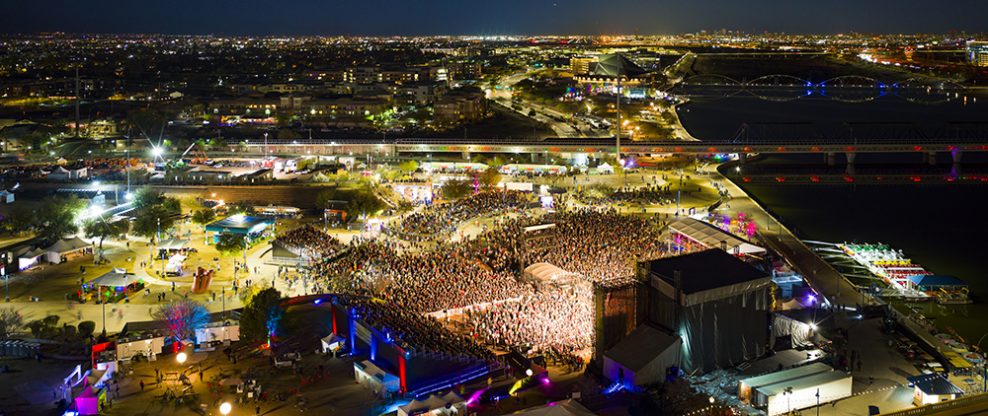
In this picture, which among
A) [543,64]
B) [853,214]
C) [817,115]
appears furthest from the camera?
[543,64]

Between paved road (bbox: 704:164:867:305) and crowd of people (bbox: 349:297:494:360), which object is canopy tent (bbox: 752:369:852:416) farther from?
paved road (bbox: 704:164:867:305)

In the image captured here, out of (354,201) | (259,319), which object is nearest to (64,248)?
(354,201)

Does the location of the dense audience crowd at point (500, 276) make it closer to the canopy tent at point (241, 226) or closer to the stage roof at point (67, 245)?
the canopy tent at point (241, 226)

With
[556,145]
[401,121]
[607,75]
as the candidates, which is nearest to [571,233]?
[556,145]

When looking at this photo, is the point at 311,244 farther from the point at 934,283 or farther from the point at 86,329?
the point at 934,283

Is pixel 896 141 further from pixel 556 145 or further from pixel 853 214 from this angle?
pixel 556 145

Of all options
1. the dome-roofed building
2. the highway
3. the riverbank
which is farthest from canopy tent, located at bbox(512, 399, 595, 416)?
the dome-roofed building

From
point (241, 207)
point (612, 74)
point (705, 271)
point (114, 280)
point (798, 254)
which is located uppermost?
point (612, 74)
